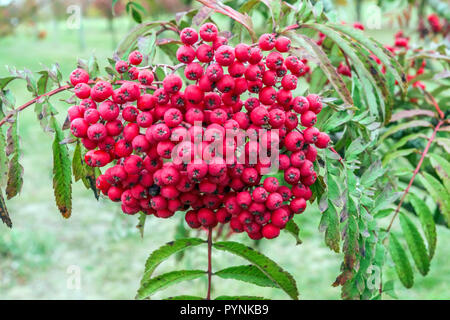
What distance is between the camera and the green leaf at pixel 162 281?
3.68ft

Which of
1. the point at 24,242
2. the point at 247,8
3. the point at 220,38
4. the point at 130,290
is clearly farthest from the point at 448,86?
the point at 24,242

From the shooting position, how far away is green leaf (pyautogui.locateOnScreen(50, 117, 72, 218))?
3.63ft

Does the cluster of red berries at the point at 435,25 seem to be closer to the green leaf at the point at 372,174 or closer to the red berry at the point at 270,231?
the green leaf at the point at 372,174

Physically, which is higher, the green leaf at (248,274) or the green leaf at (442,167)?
the green leaf at (442,167)

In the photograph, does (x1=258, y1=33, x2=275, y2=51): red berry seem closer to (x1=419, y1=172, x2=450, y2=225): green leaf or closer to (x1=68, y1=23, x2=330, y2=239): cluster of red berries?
(x1=68, y1=23, x2=330, y2=239): cluster of red berries

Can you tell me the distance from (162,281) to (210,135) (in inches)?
16.6

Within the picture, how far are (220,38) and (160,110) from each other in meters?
0.19

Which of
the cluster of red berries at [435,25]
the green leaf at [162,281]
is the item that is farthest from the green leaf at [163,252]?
the cluster of red berries at [435,25]

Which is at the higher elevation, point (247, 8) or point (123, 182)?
point (247, 8)

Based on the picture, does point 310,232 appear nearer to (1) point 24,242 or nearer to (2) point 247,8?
(1) point 24,242

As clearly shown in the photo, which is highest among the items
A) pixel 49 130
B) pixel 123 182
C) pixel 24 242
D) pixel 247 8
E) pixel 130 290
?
pixel 247 8

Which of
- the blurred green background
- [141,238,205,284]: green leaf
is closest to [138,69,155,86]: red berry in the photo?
[141,238,205,284]: green leaf

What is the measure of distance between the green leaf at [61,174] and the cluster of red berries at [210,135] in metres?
0.12

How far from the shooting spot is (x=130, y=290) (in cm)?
397
